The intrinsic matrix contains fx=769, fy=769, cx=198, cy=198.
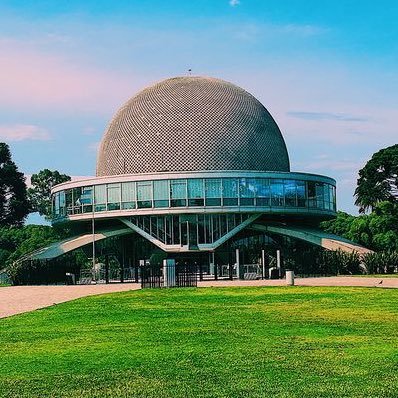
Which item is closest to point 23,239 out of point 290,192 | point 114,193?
point 114,193

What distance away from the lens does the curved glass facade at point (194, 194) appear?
49750mm

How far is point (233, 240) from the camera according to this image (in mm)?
51688

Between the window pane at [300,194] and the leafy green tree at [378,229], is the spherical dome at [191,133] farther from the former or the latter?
the leafy green tree at [378,229]

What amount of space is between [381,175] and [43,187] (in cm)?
5347

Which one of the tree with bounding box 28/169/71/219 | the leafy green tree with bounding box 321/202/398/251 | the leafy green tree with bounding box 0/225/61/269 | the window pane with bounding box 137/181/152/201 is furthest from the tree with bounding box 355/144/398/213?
the tree with bounding box 28/169/71/219

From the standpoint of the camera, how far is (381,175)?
51.4 meters

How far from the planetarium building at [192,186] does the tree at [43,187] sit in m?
Result: 36.0

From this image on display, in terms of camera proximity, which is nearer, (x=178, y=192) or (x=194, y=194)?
(x=194, y=194)

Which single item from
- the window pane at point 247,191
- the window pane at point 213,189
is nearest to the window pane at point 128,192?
the window pane at point 213,189

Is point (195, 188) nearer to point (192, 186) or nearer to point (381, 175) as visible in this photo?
point (192, 186)

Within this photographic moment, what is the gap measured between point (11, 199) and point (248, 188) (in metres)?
32.3

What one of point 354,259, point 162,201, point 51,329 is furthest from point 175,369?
point 162,201

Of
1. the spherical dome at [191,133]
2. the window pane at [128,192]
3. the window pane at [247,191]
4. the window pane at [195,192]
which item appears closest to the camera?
the window pane at [195,192]

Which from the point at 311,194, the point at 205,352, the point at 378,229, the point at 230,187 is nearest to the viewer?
the point at 205,352
